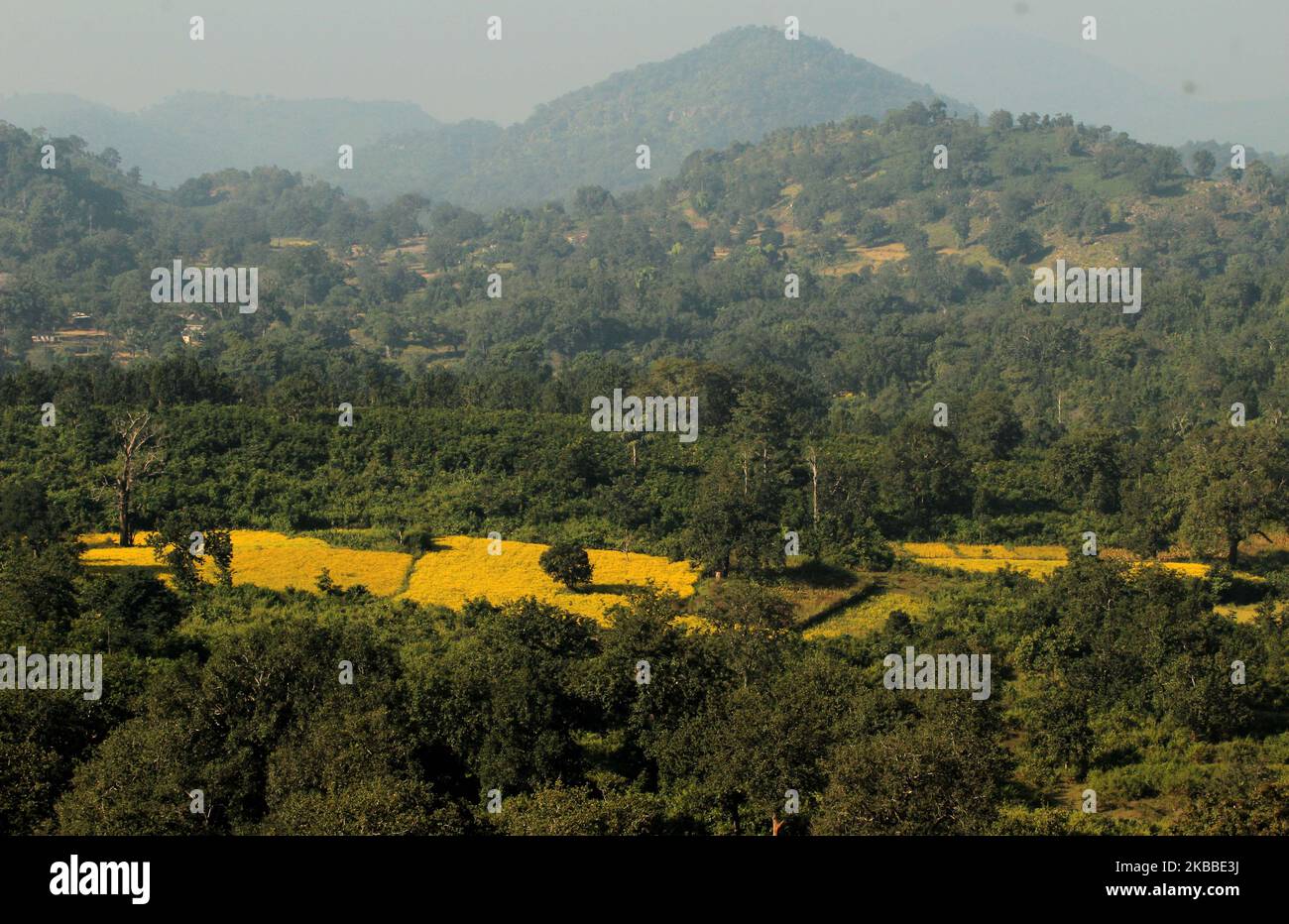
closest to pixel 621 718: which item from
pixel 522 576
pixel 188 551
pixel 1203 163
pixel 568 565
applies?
pixel 568 565

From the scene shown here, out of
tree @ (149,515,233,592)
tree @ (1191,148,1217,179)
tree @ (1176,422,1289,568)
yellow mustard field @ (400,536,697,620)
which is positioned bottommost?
yellow mustard field @ (400,536,697,620)

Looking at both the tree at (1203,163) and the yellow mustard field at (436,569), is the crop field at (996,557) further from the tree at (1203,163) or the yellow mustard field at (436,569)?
the tree at (1203,163)

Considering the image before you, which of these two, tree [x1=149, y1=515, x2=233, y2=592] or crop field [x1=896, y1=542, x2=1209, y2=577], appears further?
crop field [x1=896, y1=542, x2=1209, y2=577]

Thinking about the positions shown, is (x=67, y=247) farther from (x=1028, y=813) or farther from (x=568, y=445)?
(x=1028, y=813)

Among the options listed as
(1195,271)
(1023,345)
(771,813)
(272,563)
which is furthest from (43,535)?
(1195,271)

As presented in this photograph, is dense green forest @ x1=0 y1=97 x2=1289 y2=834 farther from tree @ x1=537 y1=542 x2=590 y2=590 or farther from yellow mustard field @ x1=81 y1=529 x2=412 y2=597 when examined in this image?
tree @ x1=537 y1=542 x2=590 y2=590

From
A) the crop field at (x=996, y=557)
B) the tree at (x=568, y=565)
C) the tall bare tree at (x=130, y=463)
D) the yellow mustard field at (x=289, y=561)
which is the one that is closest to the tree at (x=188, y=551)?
the yellow mustard field at (x=289, y=561)

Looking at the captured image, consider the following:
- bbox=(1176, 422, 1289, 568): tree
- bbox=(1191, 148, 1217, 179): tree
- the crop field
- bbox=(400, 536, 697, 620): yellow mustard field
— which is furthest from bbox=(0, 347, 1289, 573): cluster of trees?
bbox=(1191, 148, 1217, 179): tree
